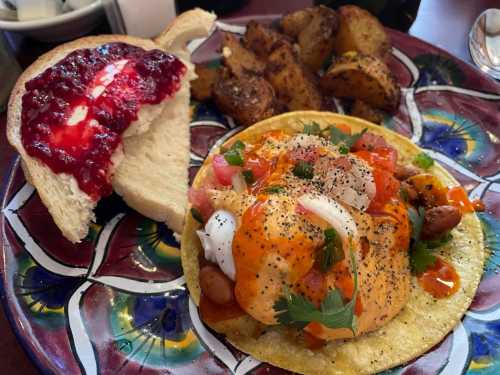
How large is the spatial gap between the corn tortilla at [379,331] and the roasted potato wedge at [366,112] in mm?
905

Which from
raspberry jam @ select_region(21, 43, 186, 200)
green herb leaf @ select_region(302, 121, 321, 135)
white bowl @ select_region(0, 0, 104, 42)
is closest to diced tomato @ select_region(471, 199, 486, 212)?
green herb leaf @ select_region(302, 121, 321, 135)

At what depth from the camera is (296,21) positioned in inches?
145

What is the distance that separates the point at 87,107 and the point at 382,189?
5.37 feet

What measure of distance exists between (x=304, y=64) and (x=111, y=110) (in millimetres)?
1391

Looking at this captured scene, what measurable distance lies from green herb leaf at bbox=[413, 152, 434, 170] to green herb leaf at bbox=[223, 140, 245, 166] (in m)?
1.07

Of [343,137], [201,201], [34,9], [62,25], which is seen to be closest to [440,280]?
[343,137]

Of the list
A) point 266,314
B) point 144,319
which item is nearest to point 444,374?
point 266,314

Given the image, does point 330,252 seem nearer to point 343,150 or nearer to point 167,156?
point 343,150

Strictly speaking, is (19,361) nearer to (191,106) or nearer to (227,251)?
(227,251)

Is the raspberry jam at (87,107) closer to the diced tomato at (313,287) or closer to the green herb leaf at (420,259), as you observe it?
the diced tomato at (313,287)

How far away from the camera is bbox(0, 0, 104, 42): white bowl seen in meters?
3.45

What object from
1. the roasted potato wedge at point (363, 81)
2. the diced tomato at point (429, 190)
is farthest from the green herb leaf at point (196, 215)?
the roasted potato wedge at point (363, 81)

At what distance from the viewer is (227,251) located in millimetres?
2402

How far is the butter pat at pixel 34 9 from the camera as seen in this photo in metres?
→ 3.52
